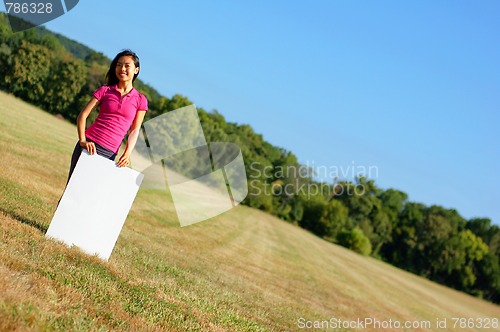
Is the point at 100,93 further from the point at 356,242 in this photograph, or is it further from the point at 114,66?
the point at 356,242

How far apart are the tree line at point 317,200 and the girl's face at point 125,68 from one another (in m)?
77.8

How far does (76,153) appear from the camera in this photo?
7754 millimetres

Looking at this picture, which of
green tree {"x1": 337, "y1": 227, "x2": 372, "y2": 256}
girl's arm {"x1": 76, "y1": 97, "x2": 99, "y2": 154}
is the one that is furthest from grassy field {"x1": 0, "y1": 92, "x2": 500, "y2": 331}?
green tree {"x1": 337, "y1": 227, "x2": 372, "y2": 256}

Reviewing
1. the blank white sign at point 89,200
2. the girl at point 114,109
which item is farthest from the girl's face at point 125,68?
the blank white sign at point 89,200

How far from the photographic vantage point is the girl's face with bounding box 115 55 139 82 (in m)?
7.63

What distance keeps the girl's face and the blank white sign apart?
124 centimetres

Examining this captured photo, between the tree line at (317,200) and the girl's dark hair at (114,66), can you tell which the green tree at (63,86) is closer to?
the tree line at (317,200)

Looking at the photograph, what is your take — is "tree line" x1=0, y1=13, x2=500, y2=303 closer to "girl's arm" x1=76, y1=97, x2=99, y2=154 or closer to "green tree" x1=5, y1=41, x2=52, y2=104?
"green tree" x1=5, y1=41, x2=52, y2=104

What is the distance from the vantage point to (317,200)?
99.0m

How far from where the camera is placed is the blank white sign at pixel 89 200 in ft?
24.3

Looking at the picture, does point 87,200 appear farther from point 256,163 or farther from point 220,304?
point 256,163

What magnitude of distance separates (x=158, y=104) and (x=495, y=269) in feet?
228

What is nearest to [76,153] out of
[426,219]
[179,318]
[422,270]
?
[179,318]

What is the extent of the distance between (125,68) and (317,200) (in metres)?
92.9
